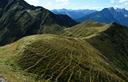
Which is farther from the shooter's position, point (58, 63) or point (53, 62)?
point (58, 63)

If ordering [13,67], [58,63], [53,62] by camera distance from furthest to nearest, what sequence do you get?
1. [58,63]
2. [53,62]
3. [13,67]

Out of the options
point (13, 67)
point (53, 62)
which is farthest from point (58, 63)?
point (13, 67)

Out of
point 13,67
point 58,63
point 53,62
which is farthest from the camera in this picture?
point 58,63

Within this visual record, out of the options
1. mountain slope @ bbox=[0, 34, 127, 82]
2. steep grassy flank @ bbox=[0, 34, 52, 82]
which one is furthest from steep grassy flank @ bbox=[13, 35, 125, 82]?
steep grassy flank @ bbox=[0, 34, 52, 82]

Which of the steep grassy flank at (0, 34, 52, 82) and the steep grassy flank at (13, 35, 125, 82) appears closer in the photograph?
the steep grassy flank at (0, 34, 52, 82)

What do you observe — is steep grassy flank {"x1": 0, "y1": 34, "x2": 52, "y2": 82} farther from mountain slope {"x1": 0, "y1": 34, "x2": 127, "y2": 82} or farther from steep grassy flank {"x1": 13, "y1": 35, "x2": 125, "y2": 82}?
steep grassy flank {"x1": 13, "y1": 35, "x2": 125, "y2": 82}

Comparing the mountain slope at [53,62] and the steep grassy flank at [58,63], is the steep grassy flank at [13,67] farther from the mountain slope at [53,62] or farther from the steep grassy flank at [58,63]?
the steep grassy flank at [58,63]

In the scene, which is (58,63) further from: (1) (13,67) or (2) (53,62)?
(1) (13,67)

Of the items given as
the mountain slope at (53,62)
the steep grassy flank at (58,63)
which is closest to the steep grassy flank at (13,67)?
the mountain slope at (53,62)
